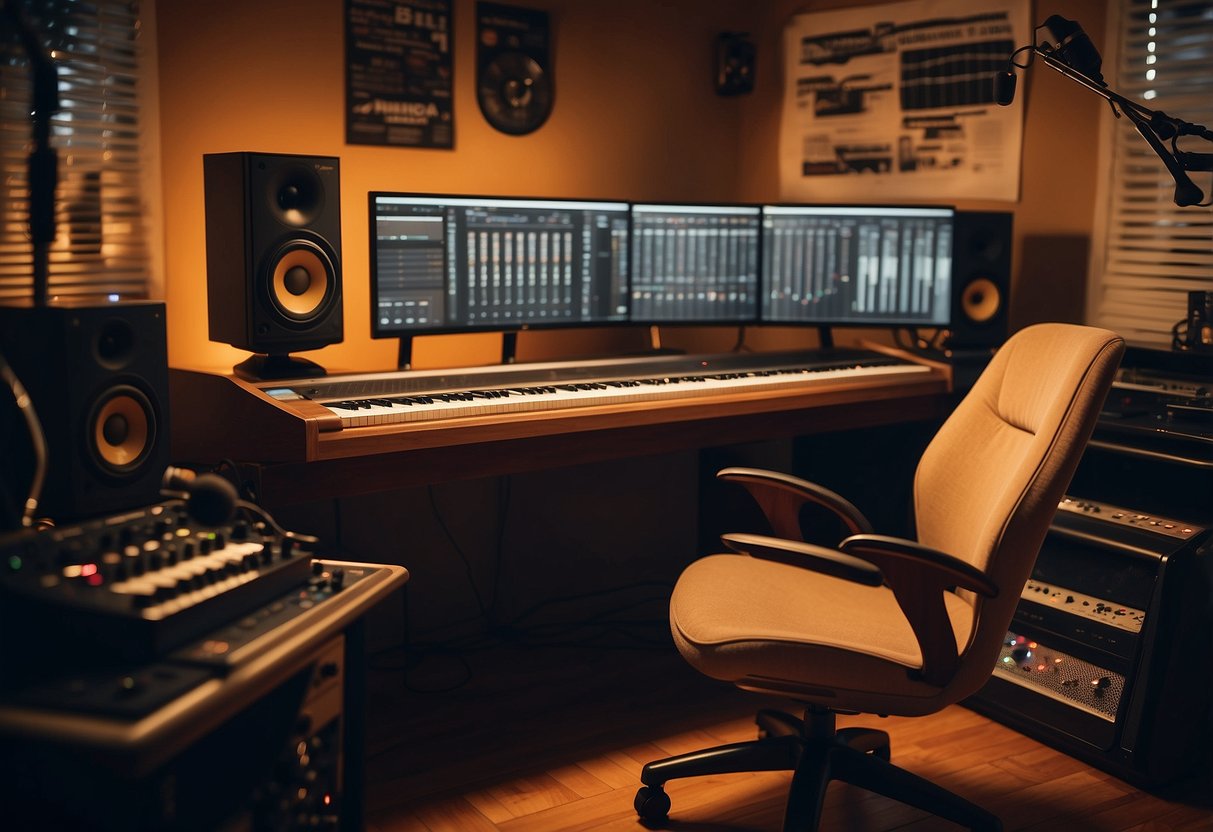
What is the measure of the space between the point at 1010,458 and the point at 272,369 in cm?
148

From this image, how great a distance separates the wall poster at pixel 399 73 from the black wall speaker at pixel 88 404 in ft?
3.72

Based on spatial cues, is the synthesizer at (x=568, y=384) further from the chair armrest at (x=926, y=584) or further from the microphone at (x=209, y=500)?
the chair armrest at (x=926, y=584)

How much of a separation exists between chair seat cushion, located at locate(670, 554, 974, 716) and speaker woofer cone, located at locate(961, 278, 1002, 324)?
1.19 metres

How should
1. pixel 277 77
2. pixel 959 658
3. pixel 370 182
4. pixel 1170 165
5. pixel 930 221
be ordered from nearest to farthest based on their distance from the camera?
1. pixel 959 658
2. pixel 1170 165
3. pixel 277 77
4. pixel 370 182
5. pixel 930 221

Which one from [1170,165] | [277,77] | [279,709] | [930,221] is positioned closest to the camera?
[279,709]

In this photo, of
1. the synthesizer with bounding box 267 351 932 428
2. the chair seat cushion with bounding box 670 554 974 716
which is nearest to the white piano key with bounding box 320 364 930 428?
the synthesizer with bounding box 267 351 932 428

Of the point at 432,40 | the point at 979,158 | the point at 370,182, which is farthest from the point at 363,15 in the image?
the point at 979,158

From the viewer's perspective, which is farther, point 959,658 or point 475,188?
point 475,188

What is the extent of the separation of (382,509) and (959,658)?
5.33 ft

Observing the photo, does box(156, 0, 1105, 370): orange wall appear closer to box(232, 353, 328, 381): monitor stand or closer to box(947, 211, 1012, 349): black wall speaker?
box(947, 211, 1012, 349): black wall speaker

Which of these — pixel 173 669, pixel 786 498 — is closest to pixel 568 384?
pixel 786 498

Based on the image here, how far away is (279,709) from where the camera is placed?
1.38m

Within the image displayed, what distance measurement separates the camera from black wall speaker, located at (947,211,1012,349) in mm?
2943

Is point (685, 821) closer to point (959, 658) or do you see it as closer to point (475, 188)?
point (959, 658)
